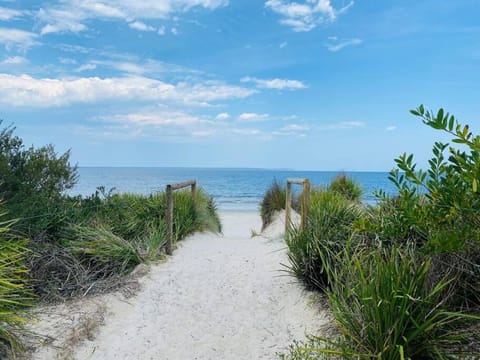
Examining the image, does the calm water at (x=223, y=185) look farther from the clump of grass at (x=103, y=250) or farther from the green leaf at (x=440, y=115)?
the clump of grass at (x=103, y=250)

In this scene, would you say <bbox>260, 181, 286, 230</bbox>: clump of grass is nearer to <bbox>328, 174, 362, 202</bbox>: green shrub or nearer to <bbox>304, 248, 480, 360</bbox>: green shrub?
<bbox>328, 174, 362, 202</bbox>: green shrub

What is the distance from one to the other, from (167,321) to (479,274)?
130 inches

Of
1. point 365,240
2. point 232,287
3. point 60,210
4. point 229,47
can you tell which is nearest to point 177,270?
point 232,287

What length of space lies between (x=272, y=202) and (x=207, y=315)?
723 centimetres

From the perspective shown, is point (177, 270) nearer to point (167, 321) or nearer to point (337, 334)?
point (167, 321)

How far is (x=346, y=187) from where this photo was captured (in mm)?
12805

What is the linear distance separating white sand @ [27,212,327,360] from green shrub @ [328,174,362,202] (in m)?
6.36

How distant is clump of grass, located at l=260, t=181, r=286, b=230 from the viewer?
38.1 feet

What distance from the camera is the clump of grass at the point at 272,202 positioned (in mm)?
11620

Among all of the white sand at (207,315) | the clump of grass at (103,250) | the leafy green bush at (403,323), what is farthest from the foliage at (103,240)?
the leafy green bush at (403,323)

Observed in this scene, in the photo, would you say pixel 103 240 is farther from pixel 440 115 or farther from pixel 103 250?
pixel 440 115

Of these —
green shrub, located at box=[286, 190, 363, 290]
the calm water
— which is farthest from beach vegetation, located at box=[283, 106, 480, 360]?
green shrub, located at box=[286, 190, 363, 290]

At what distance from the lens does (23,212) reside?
6340 millimetres

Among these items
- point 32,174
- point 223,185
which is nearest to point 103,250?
point 32,174
